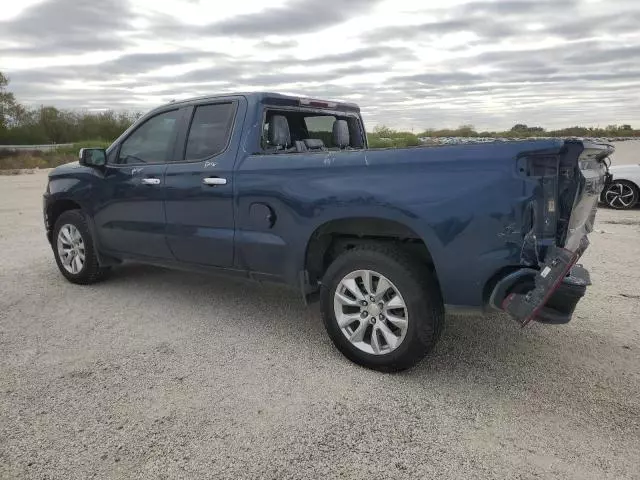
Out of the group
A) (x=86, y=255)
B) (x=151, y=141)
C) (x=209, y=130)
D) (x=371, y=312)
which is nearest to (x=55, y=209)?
(x=86, y=255)

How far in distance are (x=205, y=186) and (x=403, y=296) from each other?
1937mm

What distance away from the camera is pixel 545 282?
310cm

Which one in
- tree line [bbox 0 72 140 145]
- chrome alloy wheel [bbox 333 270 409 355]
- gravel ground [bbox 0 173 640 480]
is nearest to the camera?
gravel ground [bbox 0 173 640 480]

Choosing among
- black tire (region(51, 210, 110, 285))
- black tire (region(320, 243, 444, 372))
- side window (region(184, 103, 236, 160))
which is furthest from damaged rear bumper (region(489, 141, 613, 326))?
black tire (region(51, 210, 110, 285))

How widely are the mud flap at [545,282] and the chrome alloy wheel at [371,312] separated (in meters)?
0.72

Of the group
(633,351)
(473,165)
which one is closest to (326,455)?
(473,165)

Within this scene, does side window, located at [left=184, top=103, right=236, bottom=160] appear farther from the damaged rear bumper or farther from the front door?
the damaged rear bumper

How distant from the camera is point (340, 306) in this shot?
3871mm

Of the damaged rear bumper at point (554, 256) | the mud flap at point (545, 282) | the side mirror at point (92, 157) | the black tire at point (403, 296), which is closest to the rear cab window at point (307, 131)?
the black tire at point (403, 296)

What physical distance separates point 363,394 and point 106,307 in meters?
2.93

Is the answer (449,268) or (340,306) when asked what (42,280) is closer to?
(340,306)

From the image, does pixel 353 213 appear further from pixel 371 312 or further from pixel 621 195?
pixel 621 195

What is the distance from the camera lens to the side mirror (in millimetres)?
5383

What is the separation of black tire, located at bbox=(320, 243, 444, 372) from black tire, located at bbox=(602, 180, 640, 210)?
9.98 meters
